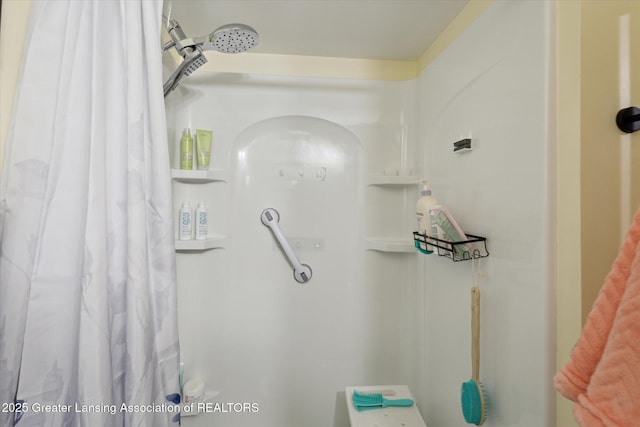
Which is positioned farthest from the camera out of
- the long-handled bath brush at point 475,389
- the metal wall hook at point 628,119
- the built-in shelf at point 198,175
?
the built-in shelf at point 198,175

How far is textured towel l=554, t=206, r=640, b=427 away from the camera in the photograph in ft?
1.25

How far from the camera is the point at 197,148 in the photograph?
141 cm

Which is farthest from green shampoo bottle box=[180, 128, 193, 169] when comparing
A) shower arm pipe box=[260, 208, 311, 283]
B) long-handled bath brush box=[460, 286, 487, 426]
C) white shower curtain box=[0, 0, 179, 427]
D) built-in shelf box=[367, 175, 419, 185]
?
long-handled bath brush box=[460, 286, 487, 426]

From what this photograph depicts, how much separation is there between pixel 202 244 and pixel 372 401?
101 centimetres

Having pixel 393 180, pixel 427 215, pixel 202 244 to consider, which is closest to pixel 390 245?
pixel 393 180

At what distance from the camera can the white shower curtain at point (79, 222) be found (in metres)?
0.59

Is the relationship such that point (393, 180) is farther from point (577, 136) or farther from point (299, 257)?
point (577, 136)

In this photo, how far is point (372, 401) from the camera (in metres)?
1.31

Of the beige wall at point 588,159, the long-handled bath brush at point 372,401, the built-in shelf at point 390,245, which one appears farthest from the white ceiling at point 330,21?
the long-handled bath brush at point 372,401

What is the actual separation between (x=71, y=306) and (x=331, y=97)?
131cm

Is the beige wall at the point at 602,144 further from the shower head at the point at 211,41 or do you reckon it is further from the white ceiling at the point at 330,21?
the shower head at the point at 211,41

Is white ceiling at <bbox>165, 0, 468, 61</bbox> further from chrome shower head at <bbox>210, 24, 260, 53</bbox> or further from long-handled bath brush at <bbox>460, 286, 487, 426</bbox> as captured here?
long-handled bath brush at <bbox>460, 286, 487, 426</bbox>

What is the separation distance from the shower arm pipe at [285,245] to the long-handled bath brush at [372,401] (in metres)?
0.57

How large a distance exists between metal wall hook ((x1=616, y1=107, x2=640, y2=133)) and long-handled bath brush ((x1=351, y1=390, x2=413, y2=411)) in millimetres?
1261
